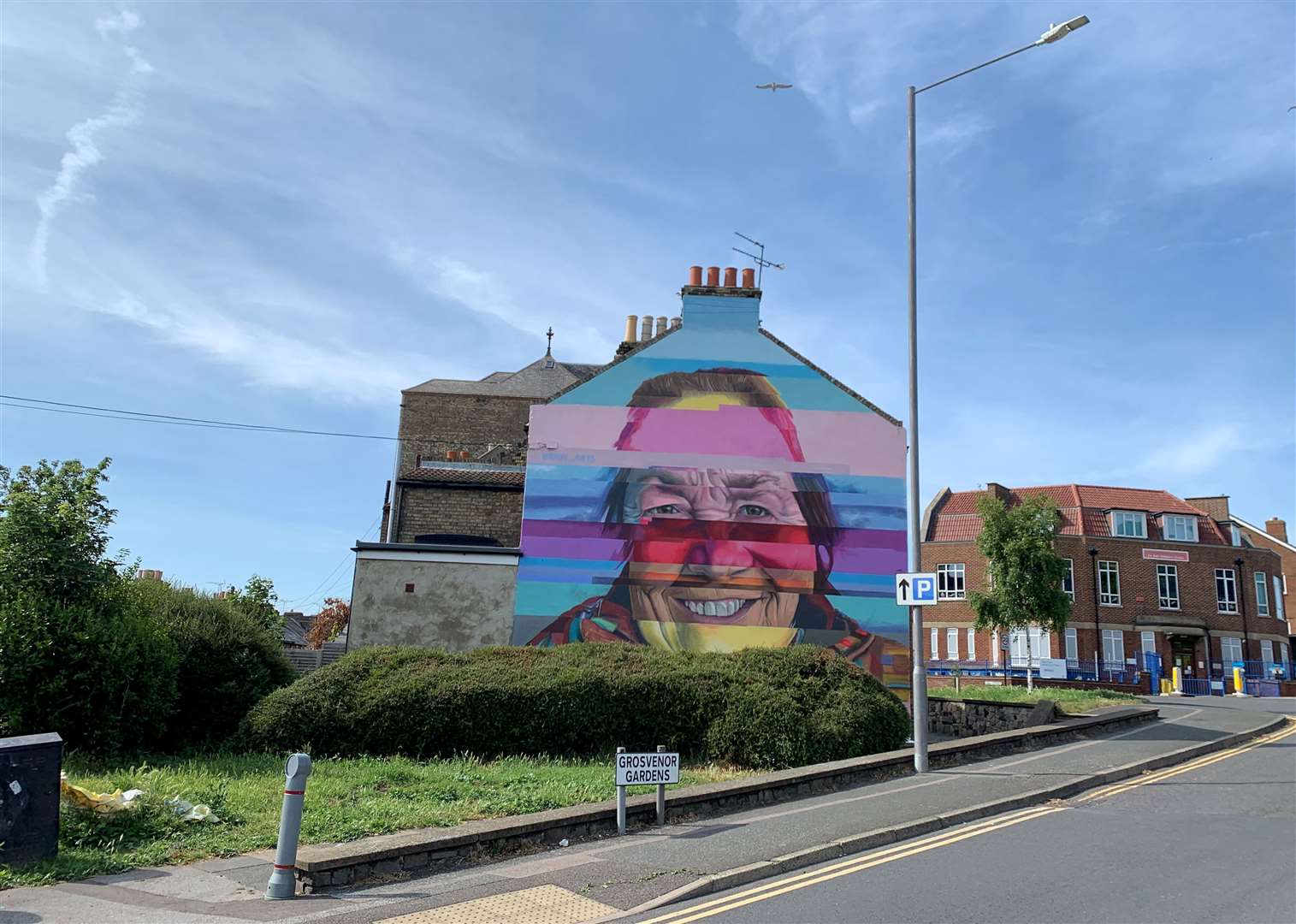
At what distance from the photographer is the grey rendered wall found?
76.8 feet

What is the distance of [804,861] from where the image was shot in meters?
9.06

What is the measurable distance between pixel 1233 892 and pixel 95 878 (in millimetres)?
9812

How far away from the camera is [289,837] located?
26.0ft

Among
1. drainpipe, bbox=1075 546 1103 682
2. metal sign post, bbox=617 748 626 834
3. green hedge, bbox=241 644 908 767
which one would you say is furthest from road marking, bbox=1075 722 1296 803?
drainpipe, bbox=1075 546 1103 682

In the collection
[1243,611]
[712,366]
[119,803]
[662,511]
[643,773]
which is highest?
[712,366]

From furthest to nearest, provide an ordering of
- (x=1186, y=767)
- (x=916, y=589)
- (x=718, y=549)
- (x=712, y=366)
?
(x=712, y=366), (x=718, y=549), (x=1186, y=767), (x=916, y=589)

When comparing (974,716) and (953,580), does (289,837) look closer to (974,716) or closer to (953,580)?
(974,716)

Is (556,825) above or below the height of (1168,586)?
below

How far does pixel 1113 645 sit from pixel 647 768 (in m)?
46.1

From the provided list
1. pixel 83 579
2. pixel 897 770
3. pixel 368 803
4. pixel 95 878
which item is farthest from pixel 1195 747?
pixel 83 579

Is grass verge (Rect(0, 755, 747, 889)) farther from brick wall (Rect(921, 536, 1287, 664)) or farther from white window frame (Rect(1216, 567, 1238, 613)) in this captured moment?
white window frame (Rect(1216, 567, 1238, 613))

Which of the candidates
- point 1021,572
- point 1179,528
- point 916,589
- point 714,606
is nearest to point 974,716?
point 714,606

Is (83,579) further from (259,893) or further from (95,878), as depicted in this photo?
(259,893)

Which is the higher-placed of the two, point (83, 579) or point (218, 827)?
point (83, 579)
